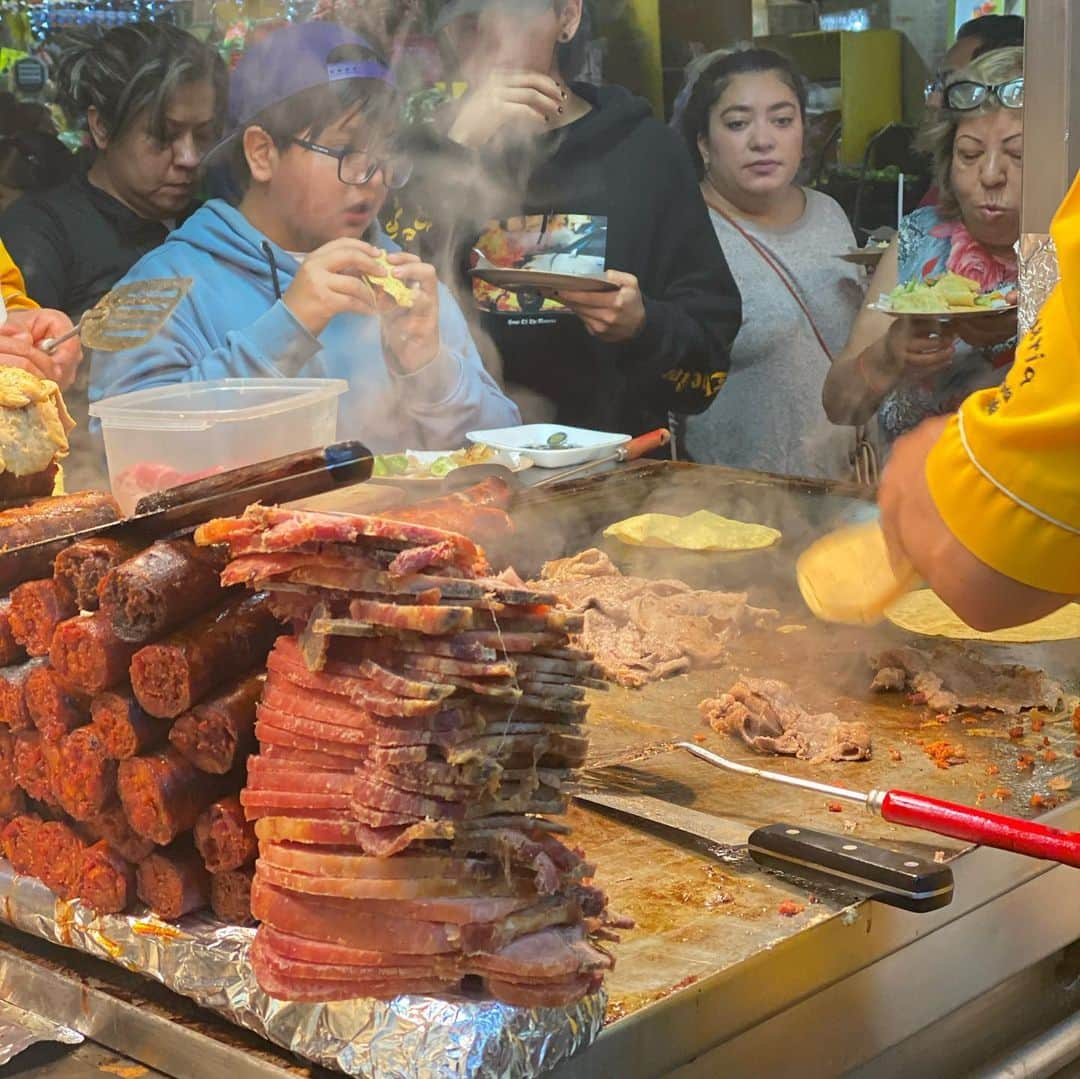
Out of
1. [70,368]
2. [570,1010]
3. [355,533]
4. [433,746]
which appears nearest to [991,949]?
[570,1010]

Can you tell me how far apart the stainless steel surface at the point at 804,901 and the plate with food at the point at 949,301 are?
2055 millimetres

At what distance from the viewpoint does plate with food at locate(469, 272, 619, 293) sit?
560 centimetres

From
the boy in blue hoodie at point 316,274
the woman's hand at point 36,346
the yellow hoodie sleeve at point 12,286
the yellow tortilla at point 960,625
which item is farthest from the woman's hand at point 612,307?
the yellow tortilla at point 960,625

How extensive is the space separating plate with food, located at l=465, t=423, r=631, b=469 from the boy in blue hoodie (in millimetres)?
611

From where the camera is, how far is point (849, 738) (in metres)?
2.72

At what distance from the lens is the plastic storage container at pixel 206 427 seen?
3016mm

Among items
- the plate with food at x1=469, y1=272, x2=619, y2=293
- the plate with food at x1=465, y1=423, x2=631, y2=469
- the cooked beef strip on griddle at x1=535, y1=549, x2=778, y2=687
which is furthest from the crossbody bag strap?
the cooked beef strip on griddle at x1=535, y1=549, x2=778, y2=687

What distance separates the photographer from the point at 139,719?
1.85m

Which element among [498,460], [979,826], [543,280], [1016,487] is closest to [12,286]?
[498,460]

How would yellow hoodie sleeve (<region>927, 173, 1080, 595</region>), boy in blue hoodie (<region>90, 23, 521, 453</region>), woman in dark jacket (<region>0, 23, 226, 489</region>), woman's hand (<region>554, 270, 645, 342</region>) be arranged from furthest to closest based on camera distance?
woman's hand (<region>554, 270, 645, 342</region>), boy in blue hoodie (<region>90, 23, 521, 453</region>), woman in dark jacket (<region>0, 23, 226, 489</region>), yellow hoodie sleeve (<region>927, 173, 1080, 595</region>)

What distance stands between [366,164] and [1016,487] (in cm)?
424

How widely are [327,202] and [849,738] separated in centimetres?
331

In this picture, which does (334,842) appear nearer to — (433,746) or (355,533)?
(433,746)

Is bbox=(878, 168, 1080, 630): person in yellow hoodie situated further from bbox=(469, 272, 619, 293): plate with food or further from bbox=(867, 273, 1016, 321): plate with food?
bbox=(469, 272, 619, 293): plate with food
